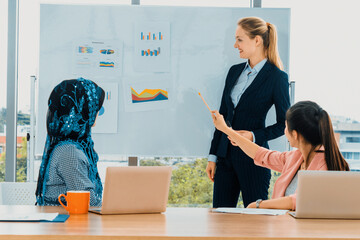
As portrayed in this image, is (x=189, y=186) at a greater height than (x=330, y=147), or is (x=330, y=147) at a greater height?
(x=330, y=147)

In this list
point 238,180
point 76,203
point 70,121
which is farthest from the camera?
point 238,180

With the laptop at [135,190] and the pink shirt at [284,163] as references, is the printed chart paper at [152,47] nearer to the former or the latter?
the pink shirt at [284,163]

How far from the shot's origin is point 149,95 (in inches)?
140

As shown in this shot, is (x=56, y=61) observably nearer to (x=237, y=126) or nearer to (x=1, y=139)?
(x=1, y=139)

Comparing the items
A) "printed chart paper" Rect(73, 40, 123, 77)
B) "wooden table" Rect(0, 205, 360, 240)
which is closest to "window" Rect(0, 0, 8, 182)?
"printed chart paper" Rect(73, 40, 123, 77)

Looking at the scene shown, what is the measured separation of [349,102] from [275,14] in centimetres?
94

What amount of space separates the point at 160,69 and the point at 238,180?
100 centimetres

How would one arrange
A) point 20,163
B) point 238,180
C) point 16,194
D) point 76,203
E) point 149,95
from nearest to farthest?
point 76,203, point 16,194, point 238,180, point 149,95, point 20,163

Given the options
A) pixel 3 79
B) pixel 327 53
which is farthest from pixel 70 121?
pixel 327 53

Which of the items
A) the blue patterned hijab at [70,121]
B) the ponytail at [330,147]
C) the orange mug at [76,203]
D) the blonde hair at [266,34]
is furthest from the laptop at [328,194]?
the blonde hair at [266,34]

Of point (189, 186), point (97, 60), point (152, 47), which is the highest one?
point (152, 47)

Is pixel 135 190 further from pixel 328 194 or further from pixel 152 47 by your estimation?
pixel 152 47

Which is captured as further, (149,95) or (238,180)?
(149,95)

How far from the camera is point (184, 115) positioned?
11.7ft
